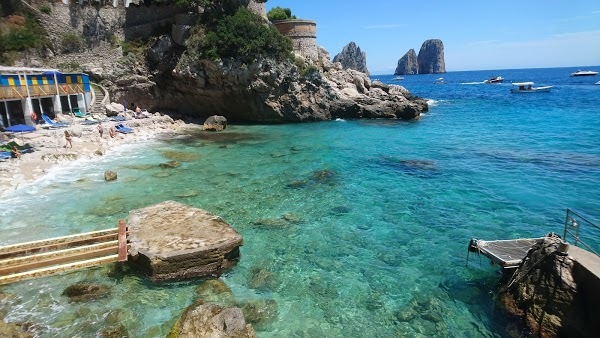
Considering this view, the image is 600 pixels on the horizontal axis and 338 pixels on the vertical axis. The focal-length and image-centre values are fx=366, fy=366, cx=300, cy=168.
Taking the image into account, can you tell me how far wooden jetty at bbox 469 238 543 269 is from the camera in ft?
31.2

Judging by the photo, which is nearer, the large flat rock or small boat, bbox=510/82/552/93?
the large flat rock

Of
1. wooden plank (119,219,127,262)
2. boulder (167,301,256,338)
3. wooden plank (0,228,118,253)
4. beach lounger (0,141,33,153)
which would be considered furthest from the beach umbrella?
boulder (167,301,256,338)

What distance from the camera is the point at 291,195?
17.5 m

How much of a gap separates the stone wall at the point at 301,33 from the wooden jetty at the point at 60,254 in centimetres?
3888

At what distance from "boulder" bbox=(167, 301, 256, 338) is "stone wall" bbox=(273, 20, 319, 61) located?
41.7m

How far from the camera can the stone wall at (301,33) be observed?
150 ft

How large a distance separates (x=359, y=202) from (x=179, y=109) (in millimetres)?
31720

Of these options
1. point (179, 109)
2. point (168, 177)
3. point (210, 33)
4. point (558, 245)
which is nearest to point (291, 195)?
point (168, 177)

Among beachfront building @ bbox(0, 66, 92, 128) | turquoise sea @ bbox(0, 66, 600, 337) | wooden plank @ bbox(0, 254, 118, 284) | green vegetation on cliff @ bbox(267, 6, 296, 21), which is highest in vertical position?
green vegetation on cliff @ bbox(267, 6, 296, 21)

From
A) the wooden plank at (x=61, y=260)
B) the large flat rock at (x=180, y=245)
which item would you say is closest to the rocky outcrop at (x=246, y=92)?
the large flat rock at (x=180, y=245)

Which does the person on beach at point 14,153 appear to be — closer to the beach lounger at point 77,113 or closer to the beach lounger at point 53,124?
the beach lounger at point 53,124

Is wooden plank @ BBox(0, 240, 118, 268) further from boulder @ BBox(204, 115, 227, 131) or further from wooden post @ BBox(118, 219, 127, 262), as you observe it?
boulder @ BBox(204, 115, 227, 131)

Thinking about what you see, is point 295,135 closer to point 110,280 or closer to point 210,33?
point 210,33

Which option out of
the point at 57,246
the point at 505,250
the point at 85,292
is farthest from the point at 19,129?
the point at 505,250
